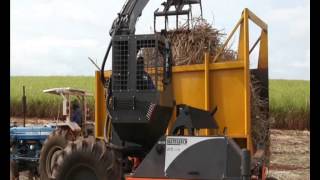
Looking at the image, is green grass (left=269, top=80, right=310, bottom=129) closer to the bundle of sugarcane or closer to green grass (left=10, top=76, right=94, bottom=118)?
green grass (left=10, top=76, right=94, bottom=118)

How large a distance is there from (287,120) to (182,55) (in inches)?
598

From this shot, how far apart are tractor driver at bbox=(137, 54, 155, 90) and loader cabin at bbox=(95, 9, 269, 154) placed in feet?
4.17

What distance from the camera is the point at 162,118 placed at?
8.08m

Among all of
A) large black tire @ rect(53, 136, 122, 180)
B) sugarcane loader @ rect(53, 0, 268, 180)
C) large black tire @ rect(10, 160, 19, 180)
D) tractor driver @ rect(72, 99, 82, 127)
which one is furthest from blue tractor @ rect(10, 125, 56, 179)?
large black tire @ rect(53, 136, 122, 180)

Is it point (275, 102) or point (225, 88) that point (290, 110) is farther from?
point (225, 88)

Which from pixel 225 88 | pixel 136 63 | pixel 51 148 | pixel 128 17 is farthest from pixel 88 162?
pixel 51 148

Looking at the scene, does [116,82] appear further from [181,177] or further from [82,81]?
[82,81]

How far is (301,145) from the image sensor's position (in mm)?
20828

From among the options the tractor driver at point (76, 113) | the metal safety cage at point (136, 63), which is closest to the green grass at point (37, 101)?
the tractor driver at point (76, 113)

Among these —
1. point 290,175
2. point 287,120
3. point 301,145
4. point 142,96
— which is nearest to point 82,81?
point 287,120

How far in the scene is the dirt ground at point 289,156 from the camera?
14642 mm

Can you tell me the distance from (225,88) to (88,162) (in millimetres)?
2614

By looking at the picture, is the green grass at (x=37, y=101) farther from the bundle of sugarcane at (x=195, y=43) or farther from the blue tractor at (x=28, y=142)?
the bundle of sugarcane at (x=195, y=43)

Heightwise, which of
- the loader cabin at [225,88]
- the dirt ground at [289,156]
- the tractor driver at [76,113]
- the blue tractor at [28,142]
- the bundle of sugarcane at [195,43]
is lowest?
the dirt ground at [289,156]
